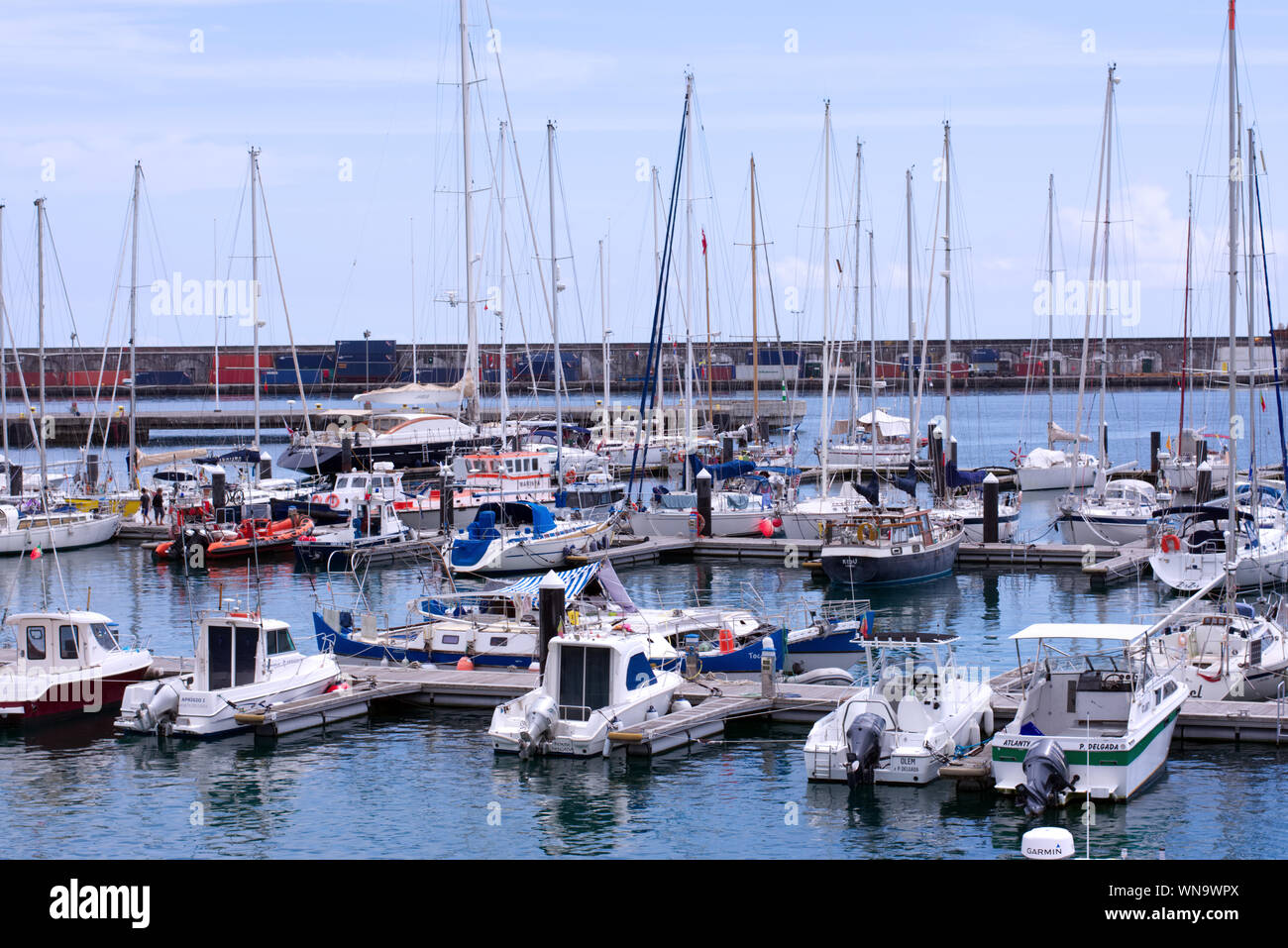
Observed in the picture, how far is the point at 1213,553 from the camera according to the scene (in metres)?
38.4

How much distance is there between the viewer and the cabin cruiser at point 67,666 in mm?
27156

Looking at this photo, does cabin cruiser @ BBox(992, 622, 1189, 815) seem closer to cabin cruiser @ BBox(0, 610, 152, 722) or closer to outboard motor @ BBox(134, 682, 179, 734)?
outboard motor @ BBox(134, 682, 179, 734)

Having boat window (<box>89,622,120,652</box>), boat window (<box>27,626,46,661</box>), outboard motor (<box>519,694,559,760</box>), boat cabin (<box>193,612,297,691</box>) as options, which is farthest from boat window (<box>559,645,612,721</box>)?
boat window (<box>27,626,46,661</box>)

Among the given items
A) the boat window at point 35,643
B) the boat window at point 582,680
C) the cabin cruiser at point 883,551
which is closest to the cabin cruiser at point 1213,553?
the cabin cruiser at point 883,551

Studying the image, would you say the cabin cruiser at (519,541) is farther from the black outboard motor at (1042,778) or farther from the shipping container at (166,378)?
the shipping container at (166,378)

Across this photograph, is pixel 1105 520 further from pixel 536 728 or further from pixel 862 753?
pixel 536 728

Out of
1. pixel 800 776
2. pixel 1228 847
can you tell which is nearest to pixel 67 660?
pixel 800 776

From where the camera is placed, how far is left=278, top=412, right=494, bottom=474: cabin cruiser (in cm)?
7212

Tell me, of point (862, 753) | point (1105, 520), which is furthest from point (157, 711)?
point (1105, 520)

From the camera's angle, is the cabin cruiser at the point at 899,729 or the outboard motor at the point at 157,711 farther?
the outboard motor at the point at 157,711

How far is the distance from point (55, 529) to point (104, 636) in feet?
85.4

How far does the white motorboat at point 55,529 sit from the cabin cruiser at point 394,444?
16.9 meters

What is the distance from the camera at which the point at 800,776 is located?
2341cm

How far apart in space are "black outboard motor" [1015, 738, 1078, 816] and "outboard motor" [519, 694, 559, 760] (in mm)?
7105
